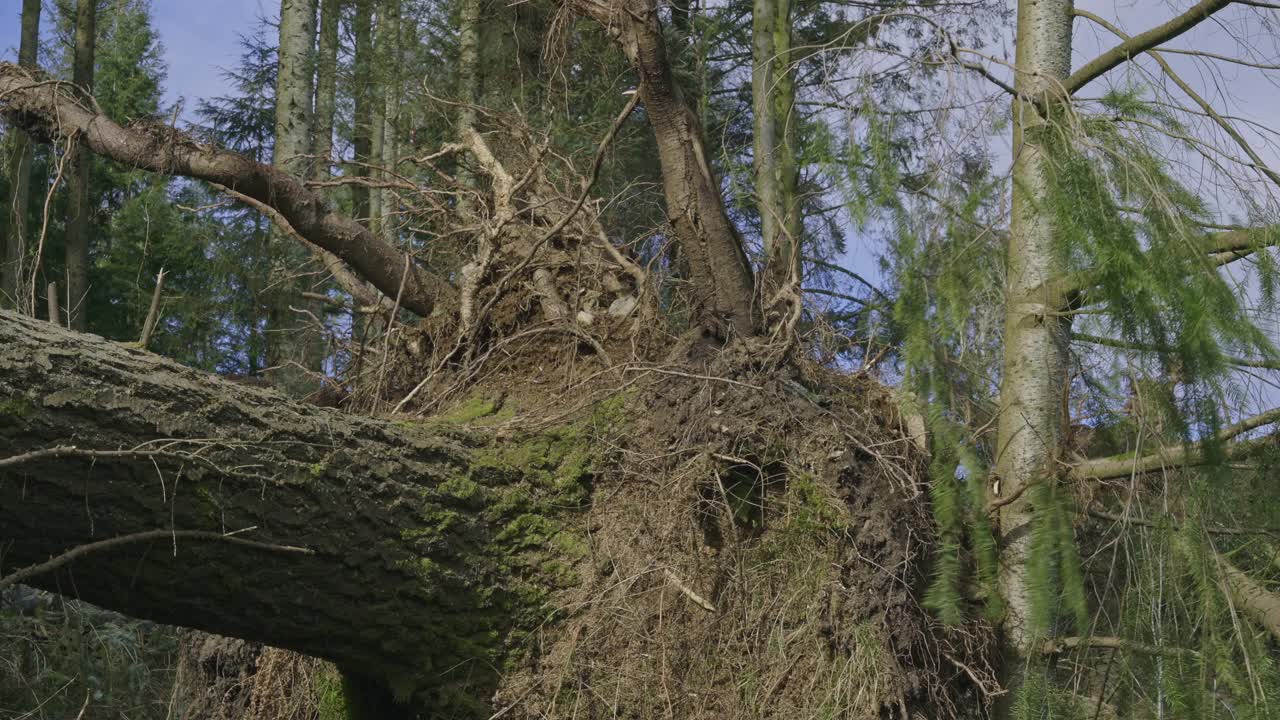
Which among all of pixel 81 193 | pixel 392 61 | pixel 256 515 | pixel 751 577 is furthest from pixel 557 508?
pixel 81 193

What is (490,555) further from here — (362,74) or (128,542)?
(362,74)

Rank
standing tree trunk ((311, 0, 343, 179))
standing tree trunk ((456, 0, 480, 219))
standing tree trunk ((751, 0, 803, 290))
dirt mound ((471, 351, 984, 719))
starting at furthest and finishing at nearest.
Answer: standing tree trunk ((311, 0, 343, 179)) → standing tree trunk ((456, 0, 480, 219)) → standing tree trunk ((751, 0, 803, 290)) → dirt mound ((471, 351, 984, 719))

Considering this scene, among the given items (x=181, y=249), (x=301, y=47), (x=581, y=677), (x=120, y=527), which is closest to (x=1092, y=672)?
(x=581, y=677)

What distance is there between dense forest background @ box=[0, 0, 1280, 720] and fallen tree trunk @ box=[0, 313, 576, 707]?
0.04ft

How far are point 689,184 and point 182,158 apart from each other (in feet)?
8.71

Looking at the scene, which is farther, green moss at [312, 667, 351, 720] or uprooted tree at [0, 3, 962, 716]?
green moss at [312, 667, 351, 720]

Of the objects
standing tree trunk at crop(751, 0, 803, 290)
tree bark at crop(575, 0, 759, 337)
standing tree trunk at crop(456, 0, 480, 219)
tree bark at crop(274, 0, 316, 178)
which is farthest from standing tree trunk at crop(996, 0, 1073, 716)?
tree bark at crop(274, 0, 316, 178)

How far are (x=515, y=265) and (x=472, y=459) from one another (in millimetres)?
1503

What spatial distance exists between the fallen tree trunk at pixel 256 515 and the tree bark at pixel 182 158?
6.23ft

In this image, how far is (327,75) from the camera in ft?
36.0

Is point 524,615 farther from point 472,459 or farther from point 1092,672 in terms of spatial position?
point 1092,672

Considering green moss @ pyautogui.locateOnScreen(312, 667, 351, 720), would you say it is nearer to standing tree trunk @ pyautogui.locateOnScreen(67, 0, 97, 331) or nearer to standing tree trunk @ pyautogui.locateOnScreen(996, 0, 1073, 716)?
standing tree trunk @ pyautogui.locateOnScreen(996, 0, 1073, 716)

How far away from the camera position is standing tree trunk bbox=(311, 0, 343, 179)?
11.0 m

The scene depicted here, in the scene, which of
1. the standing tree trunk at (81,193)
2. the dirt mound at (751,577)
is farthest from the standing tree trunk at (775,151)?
the standing tree trunk at (81,193)
